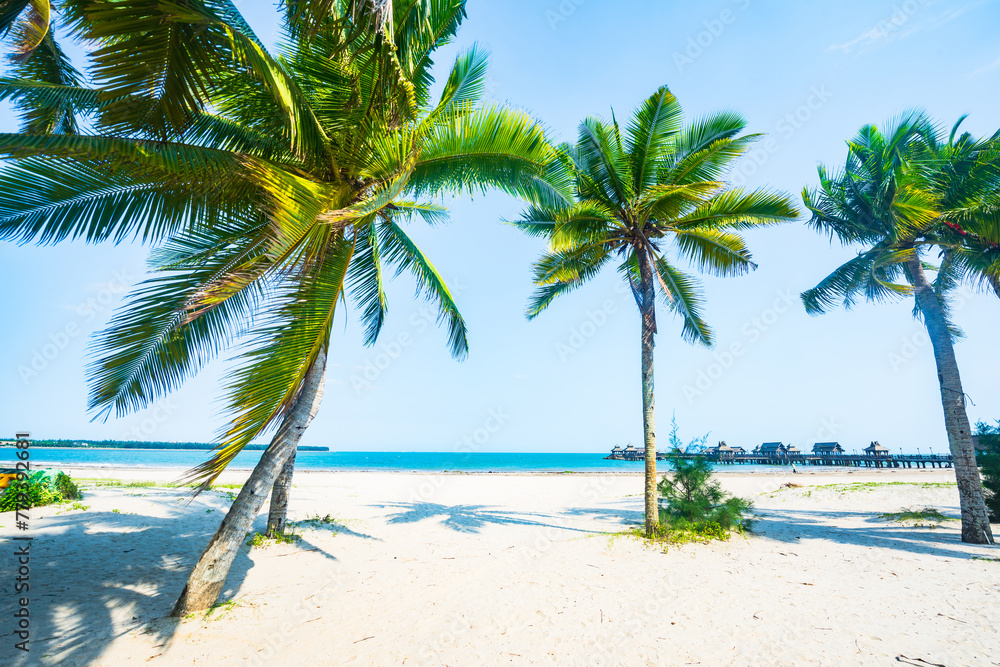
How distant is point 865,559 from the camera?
7.42 meters

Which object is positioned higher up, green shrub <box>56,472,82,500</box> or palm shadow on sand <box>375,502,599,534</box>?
green shrub <box>56,472,82,500</box>

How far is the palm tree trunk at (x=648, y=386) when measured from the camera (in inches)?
356

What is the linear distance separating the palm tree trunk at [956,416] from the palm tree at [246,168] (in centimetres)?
973

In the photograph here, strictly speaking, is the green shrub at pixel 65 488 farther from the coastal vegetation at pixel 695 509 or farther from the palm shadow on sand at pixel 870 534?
the palm shadow on sand at pixel 870 534

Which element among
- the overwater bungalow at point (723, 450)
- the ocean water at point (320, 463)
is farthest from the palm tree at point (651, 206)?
the overwater bungalow at point (723, 450)

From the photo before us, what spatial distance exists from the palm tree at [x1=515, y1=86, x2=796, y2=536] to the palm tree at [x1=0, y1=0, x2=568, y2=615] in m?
3.68

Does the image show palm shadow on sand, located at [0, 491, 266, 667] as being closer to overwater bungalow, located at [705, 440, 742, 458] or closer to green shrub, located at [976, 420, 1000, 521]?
green shrub, located at [976, 420, 1000, 521]

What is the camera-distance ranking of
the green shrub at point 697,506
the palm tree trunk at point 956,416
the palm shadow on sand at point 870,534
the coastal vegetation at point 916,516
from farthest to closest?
the coastal vegetation at point 916,516
the green shrub at point 697,506
the palm tree trunk at point 956,416
the palm shadow on sand at point 870,534

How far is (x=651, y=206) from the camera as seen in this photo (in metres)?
9.42

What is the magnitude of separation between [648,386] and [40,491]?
45.6 ft

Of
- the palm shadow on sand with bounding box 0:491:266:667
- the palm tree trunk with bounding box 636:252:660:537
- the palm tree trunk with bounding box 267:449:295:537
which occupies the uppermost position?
the palm tree trunk with bounding box 636:252:660:537

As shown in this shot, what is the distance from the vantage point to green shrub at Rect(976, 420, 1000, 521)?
10.7m

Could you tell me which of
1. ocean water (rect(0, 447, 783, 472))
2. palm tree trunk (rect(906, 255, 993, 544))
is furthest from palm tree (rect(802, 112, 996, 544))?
ocean water (rect(0, 447, 783, 472))

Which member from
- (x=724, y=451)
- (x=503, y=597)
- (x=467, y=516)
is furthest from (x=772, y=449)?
(x=503, y=597)
